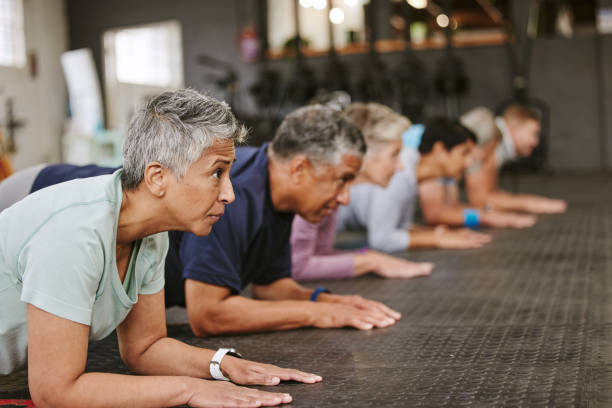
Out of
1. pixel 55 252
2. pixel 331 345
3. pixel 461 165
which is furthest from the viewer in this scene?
pixel 461 165

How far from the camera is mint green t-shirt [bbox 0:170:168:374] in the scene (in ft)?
3.77

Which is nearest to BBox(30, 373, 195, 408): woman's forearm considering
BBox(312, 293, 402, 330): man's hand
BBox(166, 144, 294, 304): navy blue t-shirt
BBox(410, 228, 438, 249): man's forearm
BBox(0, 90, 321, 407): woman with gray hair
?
BBox(0, 90, 321, 407): woman with gray hair

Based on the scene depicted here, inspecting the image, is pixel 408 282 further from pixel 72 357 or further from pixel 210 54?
pixel 210 54

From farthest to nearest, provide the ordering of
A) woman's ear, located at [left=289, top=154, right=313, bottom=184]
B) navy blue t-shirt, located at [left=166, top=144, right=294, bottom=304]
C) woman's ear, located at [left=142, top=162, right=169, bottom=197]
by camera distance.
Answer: woman's ear, located at [left=289, top=154, right=313, bottom=184] < navy blue t-shirt, located at [left=166, top=144, right=294, bottom=304] < woman's ear, located at [left=142, top=162, right=169, bottom=197]

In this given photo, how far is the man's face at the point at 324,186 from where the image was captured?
2.01m

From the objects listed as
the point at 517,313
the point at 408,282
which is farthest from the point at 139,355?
the point at 408,282

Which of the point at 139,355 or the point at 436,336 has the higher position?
the point at 139,355

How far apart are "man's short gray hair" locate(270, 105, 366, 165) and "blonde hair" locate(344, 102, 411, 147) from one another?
922mm

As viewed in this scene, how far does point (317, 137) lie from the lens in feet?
6.54

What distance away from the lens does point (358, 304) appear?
84.8 inches

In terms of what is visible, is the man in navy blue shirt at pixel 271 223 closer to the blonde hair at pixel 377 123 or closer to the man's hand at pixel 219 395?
the man's hand at pixel 219 395

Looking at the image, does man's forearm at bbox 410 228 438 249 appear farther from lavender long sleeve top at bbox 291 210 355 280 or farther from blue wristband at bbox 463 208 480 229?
blue wristband at bbox 463 208 480 229

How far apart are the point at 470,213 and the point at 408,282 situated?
5.45 feet

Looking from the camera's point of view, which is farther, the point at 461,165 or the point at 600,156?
the point at 600,156
